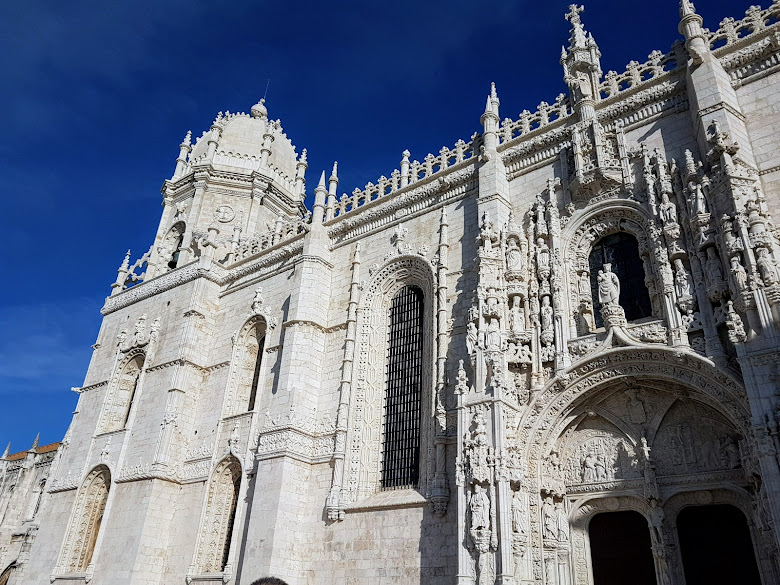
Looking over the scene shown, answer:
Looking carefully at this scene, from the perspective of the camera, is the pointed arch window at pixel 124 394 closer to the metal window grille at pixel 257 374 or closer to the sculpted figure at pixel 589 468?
the metal window grille at pixel 257 374

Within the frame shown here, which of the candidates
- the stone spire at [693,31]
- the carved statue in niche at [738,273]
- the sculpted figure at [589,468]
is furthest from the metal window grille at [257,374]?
the stone spire at [693,31]

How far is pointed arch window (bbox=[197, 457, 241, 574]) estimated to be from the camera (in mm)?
17188

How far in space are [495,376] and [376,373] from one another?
16.2ft

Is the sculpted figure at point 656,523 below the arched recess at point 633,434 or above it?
below

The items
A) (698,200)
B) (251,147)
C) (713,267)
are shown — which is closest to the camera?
(713,267)

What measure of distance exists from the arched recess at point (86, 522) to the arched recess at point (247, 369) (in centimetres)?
533

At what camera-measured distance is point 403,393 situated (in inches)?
645

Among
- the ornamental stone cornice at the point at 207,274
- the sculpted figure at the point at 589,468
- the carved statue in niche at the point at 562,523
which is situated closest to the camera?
the carved statue in niche at the point at 562,523

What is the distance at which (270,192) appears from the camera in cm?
2814

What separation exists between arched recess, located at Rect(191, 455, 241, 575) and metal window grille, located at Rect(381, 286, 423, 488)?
194 inches

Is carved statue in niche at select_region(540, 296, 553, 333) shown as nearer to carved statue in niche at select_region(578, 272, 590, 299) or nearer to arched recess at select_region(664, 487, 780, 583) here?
carved statue in niche at select_region(578, 272, 590, 299)

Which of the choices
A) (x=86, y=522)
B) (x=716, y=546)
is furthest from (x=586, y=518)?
(x=86, y=522)

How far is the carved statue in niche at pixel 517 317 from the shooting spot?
13969 millimetres

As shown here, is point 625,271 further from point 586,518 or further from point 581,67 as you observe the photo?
point 581,67
